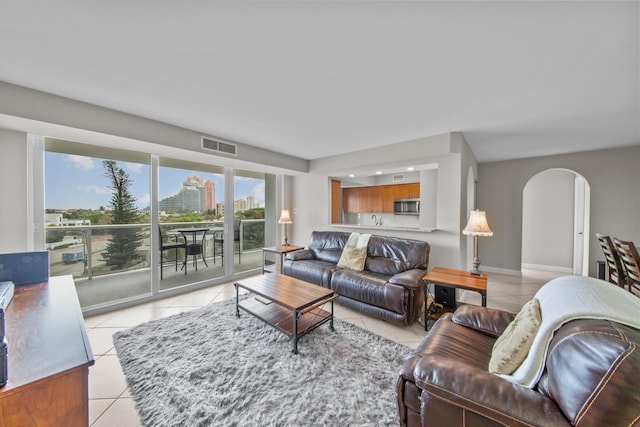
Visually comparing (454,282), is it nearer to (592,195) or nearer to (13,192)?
(592,195)

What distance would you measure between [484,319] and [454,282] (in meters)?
0.78

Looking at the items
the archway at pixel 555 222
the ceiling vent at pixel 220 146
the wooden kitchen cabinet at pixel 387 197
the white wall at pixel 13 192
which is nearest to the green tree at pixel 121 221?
the white wall at pixel 13 192

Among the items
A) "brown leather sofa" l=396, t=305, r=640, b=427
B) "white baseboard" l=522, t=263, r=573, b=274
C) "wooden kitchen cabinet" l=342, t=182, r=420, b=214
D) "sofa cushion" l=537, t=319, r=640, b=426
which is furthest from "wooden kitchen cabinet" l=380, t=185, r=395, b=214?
"sofa cushion" l=537, t=319, r=640, b=426

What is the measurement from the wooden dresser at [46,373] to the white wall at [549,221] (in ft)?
23.5

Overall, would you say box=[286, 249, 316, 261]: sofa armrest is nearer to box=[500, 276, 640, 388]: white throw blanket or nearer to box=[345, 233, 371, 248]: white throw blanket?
box=[345, 233, 371, 248]: white throw blanket

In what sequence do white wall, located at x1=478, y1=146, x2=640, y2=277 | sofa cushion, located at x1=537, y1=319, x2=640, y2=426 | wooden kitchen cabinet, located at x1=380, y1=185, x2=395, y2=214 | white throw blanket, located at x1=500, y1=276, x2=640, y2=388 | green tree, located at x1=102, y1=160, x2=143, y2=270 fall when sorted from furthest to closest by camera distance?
wooden kitchen cabinet, located at x1=380, y1=185, x2=395, y2=214, white wall, located at x1=478, y1=146, x2=640, y2=277, green tree, located at x1=102, y1=160, x2=143, y2=270, white throw blanket, located at x1=500, y1=276, x2=640, y2=388, sofa cushion, located at x1=537, y1=319, x2=640, y2=426

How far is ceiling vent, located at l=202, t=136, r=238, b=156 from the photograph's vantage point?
331 centimetres

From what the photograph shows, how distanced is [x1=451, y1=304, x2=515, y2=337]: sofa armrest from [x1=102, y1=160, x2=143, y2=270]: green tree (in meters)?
4.08

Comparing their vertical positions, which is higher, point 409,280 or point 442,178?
point 442,178

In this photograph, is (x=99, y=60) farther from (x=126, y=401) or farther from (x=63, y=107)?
(x=126, y=401)

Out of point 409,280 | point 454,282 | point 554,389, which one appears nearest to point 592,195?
point 454,282

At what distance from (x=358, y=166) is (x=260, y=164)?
1.78m

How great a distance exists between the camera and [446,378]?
105cm

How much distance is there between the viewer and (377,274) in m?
3.14
